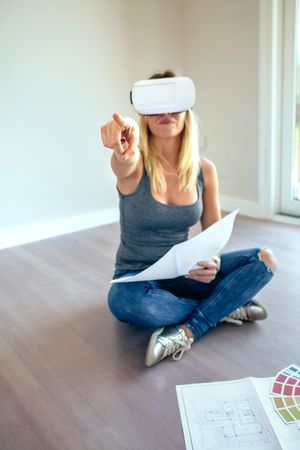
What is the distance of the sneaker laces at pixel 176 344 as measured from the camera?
124cm

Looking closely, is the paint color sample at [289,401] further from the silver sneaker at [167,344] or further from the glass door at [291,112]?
the glass door at [291,112]

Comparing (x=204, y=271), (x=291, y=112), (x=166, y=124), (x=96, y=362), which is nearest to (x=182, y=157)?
(x=166, y=124)

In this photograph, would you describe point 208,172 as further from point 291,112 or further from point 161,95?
point 291,112

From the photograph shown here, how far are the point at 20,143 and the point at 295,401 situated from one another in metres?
1.96

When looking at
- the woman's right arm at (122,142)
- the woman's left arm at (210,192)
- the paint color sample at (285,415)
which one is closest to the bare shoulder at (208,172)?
the woman's left arm at (210,192)

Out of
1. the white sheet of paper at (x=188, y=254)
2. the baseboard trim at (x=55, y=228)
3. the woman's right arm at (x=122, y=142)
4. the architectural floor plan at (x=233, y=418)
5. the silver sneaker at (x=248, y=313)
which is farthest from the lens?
the baseboard trim at (x=55, y=228)

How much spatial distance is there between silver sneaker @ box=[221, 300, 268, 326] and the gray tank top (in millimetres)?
299

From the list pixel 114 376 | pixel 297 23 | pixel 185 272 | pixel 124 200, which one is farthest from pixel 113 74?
pixel 114 376

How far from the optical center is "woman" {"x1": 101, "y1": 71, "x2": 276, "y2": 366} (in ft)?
4.21

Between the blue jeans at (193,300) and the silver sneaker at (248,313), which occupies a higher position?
the blue jeans at (193,300)

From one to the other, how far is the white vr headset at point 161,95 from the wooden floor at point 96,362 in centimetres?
70

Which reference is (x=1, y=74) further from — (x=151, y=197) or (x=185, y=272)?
(x=185, y=272)

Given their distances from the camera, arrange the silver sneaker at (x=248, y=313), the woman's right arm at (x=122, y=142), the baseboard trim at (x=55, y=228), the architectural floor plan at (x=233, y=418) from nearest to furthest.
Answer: the architectural floor plan at (x=233, y=418) < the woman's right arm at (x=122, y=142) < the silver sneaker at (x=248, y=313) < the baseboard trim at (x=55, y=228)

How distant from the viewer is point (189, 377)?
1.17m
